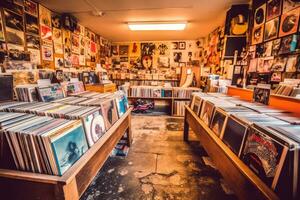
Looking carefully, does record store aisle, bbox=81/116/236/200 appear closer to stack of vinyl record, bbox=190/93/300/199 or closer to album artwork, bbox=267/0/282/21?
stack of vinyl record, bbox=190/93/300/199

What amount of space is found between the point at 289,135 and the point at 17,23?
308cm

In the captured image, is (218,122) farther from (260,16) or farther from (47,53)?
(47,53)

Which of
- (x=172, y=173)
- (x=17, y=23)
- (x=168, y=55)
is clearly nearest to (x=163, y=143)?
(x=172, y=173)

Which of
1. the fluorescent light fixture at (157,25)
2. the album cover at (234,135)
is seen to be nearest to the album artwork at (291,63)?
the album cover at (234,135)

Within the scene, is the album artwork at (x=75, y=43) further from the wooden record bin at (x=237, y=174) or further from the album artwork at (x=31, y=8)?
the wooden record bin at (x=237, y=174)

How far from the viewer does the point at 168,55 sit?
5.19m

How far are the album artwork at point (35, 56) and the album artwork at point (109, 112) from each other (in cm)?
180

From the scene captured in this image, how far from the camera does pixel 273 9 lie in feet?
6.34

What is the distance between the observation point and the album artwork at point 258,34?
2145mm

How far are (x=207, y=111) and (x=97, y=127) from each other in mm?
1030

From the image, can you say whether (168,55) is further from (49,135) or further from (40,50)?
(49,135)

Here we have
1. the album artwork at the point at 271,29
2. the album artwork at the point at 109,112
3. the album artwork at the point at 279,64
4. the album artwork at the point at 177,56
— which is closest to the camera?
the album artwork at the point at 109,112

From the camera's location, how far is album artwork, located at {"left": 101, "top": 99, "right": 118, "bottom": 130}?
4.25 feet

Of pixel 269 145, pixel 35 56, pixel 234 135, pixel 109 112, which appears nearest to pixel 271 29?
pixel 234 135
